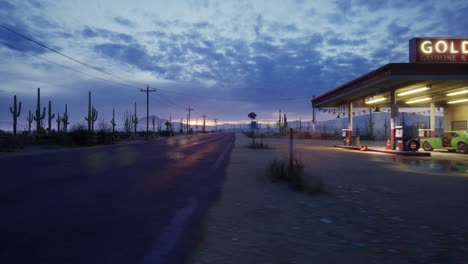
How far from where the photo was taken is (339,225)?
4789 mm

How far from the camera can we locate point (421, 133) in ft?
82.4

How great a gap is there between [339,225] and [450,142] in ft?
71.7

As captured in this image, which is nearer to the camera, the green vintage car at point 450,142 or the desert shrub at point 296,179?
the desert shrub at point 296,179

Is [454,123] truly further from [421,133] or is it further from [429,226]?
[429,226]

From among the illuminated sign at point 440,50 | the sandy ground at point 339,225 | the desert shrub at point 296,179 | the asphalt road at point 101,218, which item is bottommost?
the sandy ground at point 339,225

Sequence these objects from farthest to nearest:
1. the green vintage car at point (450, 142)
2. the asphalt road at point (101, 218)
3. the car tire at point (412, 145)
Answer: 1. the green vintage car at point (450, 142)
2. the car tire at point (412, 145)
3. the asphalt road at point (101, 218)

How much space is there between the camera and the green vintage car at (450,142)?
20.1 metres

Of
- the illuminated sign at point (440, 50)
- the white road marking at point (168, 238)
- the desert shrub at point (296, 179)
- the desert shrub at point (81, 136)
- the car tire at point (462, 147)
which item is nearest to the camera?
the white road marking at point (168, 238)

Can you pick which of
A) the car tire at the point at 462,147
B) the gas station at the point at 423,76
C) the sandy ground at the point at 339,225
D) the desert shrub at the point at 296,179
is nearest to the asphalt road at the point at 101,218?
→ the sandy ground at the point at 339,225

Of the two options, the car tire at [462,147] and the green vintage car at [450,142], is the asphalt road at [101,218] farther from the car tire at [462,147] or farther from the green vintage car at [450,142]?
the green vintage car at [450,142]

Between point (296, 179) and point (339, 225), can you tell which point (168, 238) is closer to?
point (339, 225)

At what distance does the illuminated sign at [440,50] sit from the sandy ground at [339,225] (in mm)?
13137

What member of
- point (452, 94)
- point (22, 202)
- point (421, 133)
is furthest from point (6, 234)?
point (421, 133)

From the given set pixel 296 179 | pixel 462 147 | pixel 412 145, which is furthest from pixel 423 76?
pixel 296 179
